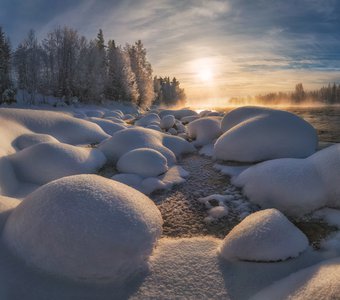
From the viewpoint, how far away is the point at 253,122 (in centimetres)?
845

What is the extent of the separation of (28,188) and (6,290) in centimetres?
339

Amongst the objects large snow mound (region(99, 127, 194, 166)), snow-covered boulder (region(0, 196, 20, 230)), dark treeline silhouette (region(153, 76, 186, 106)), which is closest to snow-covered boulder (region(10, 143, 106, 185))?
large snow mound (region(99, 127, 194, 166))

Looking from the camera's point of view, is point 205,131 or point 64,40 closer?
point 205,131

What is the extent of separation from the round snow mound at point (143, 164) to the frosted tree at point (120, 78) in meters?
31.9

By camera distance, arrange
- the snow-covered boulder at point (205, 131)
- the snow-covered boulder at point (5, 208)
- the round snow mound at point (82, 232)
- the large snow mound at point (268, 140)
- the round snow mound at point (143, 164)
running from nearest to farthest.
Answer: the round snow mound at point (82, 232) → the snow-covered boulder at point (5, 208) → the round snow mound at point (143, 164) → the large snow mound at point (268, 140) → the snow-covered boulder at point (205, 131)

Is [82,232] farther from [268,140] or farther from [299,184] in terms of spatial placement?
[268,140]

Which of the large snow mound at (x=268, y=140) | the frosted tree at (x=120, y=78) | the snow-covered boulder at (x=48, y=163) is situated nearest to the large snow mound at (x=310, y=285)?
the large snow mound at (x=268, y=140)

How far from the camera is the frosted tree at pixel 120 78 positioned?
37688mm

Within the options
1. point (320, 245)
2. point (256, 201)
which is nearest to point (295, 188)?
point (256, 201)

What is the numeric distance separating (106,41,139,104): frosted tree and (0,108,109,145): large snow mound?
90.6 feet

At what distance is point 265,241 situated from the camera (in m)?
3.37

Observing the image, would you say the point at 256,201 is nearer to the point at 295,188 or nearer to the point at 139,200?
the point at 295,188

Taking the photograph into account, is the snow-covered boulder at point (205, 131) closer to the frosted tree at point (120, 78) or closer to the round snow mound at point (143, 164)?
the round snow mound at point (143, 164)

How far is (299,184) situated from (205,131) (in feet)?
22.1
